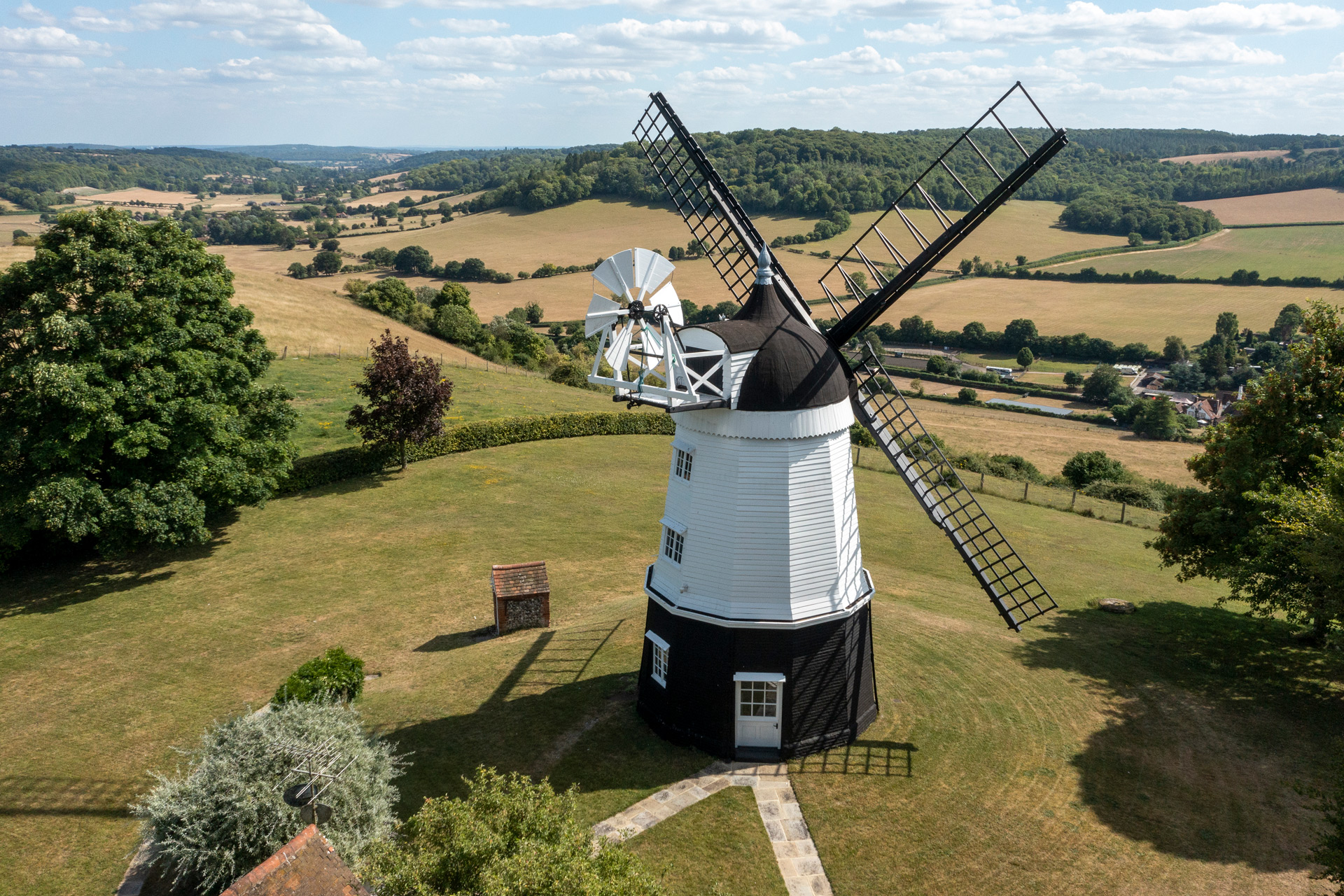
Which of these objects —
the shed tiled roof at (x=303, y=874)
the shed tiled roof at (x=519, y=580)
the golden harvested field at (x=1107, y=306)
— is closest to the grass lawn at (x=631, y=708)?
the shed tiled roof at (x=519, y=580)

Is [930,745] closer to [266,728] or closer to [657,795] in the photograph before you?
[657,795]

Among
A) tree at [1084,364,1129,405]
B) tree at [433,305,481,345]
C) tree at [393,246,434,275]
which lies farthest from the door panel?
tree at [393,246,434,275]

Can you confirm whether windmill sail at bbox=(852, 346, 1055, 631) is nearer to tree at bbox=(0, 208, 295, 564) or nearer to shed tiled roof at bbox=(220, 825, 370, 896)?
shed tiled roof at bbox=(220, 825, 370, 896)

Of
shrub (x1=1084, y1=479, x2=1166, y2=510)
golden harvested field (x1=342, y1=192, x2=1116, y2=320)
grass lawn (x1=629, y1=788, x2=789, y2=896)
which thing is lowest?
grass lawn (x1=629, y1=788, x2=789, y2=896)

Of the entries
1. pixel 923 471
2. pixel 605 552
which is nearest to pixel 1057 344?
pixel 605 552

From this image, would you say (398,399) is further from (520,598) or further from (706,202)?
(706,202)

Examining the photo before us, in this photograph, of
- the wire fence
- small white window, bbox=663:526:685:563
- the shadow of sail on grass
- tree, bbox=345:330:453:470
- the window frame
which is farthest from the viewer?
the wire fence

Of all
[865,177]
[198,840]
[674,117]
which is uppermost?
[865,177]

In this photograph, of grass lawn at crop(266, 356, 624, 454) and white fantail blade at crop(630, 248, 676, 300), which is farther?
grass lawn at crop(266, 356, 624, 454)
